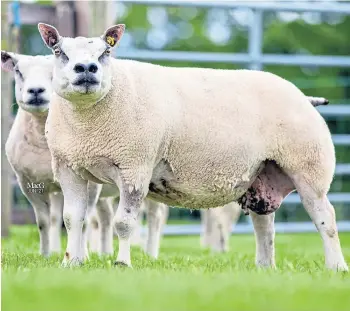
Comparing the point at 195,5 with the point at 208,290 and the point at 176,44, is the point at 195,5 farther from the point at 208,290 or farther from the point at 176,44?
the point at 176,44

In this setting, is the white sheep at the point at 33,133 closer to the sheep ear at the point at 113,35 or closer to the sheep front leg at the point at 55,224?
the sheep front leg at the point at 55,224

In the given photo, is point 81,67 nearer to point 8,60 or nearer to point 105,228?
point 8,60

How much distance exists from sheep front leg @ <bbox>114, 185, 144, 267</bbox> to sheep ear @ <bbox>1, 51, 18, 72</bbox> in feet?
6.12

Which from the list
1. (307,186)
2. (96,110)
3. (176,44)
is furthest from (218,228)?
(176,44)

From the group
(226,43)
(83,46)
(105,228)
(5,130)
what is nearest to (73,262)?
(83,46)

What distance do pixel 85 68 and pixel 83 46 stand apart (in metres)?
0.22

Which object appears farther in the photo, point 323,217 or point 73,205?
point 323,217

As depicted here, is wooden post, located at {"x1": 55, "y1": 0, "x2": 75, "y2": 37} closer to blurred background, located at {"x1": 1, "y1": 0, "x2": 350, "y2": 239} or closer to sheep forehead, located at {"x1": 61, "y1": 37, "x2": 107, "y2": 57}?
blurred background, located at {"x1": 1, "y1": 0, "x2": 350, "y2": 239}

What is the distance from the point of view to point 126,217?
17.3 feet

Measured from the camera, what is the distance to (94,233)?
8.28 metres

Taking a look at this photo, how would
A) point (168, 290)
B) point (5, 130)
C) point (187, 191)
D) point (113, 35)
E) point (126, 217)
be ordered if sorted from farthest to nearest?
point (5, 130) → point (187, 191) → point (113, 35) → point (126, 217) → point (168, 290)

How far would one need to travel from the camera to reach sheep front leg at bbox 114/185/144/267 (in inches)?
207

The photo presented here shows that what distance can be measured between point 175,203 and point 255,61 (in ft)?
20.4

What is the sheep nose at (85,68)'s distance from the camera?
Answer: 5.17 meters
